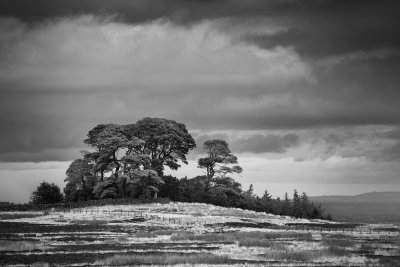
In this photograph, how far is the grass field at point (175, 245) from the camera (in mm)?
36844

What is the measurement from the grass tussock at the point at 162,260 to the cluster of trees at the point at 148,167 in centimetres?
6293

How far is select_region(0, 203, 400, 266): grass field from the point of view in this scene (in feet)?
121

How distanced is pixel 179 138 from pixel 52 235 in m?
54.4

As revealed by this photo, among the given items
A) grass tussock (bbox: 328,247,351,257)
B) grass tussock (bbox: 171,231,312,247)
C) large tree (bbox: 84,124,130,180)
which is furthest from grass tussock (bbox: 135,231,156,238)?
large tree (bbox: 84,124,130,180)

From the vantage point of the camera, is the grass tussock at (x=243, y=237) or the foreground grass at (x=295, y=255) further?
the grass tussock at (x=243, y=237)

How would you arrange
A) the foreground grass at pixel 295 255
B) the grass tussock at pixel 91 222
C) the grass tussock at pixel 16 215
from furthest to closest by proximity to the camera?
1. the grass tussock at pixel 16 215
2. the grass tussock at pixel 91 222
3. the foreground grass at pixel 295 255

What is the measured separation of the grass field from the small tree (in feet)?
152

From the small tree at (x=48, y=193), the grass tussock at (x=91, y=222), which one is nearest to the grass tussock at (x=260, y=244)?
the grass tussock at (x=91, y=222)

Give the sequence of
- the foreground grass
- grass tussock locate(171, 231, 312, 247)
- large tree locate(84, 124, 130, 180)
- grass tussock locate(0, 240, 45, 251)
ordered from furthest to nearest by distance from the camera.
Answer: large tree locate(84, 124, 130, 180), grass tussock locate(171, 231, 312, 247), grass tussock locate(0, 240, 45, 251), the foreground grass

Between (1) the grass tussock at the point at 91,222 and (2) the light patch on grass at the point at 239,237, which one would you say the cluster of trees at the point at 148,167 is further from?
(2) the light patch on grass at the point at 239,237

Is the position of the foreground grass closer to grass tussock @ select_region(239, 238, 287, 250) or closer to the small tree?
grass tussock @ select_region(239, 238, 287, 250)

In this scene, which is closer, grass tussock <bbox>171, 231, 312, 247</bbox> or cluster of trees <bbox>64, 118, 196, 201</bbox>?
grass tussock <bbox>171, 231, 312, 247</bbox>

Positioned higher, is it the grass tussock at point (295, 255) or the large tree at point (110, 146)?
the large tree at point (110, 146)

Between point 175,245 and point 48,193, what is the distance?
82.2 meters
